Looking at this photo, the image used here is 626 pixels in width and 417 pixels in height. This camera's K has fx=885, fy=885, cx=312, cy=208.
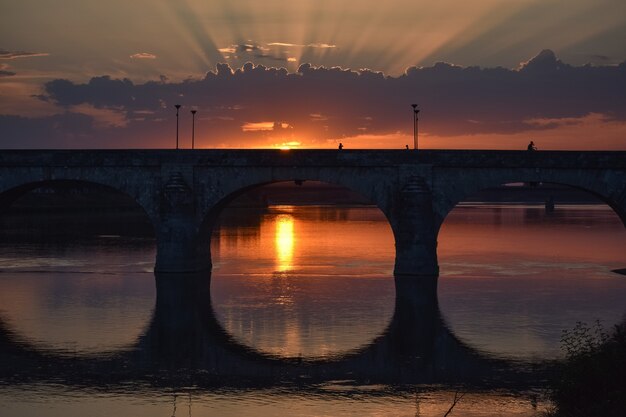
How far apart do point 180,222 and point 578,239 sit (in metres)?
52.0

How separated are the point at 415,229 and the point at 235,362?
2237 centimetres

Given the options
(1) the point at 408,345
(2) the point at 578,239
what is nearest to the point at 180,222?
(1) the point at 408,345

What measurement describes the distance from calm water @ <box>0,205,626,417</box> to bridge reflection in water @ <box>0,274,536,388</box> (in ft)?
0.26

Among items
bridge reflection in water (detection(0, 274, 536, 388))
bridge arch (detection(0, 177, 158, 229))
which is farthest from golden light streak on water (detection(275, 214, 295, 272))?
bridge reflection in water (detection(0, 274, 536, 388))

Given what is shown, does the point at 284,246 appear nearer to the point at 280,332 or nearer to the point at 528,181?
the point at 528,181

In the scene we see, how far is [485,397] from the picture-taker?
83.9 feet

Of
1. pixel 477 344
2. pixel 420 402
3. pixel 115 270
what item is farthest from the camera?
pixel 115 270

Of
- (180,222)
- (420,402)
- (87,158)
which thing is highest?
(87,158)

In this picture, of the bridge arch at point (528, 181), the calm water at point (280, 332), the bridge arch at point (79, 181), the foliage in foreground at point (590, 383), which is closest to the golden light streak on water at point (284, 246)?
the calm water at point (280, 332)

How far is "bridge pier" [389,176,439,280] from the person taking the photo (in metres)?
50.6

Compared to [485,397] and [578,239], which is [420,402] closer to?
[485,397]

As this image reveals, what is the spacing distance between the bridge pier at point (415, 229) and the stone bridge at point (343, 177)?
6cm

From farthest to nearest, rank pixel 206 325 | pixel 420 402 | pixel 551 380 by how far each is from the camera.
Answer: pixel 206 325 → pixel 551 380 → pixel 420 402

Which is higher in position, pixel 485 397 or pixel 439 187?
pixel 439 187
